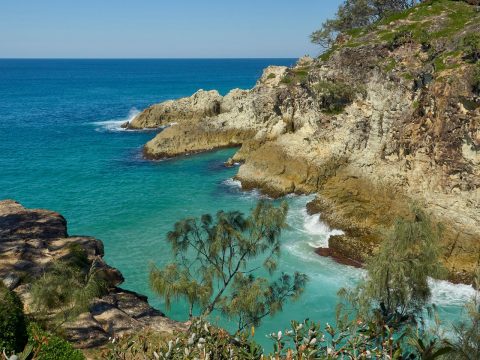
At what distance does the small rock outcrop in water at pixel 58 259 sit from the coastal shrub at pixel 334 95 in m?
25.8

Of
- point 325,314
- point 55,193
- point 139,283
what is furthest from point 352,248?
point 55,193

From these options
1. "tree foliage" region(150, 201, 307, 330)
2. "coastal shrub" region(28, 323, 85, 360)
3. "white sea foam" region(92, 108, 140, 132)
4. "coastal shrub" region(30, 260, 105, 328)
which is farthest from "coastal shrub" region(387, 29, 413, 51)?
"white sea foam" region(92, 108, 140, 132)

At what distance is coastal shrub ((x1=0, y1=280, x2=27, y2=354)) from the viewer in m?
13.3

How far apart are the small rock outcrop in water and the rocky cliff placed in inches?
587

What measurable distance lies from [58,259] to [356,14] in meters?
55.0

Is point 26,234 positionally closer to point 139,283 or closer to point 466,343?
point 139,283

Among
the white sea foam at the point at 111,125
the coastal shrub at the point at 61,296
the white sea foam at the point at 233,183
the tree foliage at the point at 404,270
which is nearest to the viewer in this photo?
the coastal shrub at the point at 61,296

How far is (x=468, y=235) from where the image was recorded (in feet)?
86.7

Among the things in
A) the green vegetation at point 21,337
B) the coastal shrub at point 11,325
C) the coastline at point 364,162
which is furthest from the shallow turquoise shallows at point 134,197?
the coastal shrub at point 11,325

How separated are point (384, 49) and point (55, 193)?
3385 cm

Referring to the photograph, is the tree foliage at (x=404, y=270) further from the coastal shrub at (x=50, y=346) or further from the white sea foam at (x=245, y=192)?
the white sea foam at (x=245, y=192)

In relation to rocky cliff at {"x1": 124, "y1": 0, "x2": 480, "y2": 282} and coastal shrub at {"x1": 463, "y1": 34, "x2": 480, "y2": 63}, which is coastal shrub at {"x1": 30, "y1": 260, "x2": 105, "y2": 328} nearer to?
rocky cliff at {"x1": 124, "y1": 0, "x2": 480, "y2": 282}

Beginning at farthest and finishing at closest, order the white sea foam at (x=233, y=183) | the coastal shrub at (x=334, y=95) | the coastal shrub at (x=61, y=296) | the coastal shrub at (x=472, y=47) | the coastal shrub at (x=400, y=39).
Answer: the white sea foam at (x=233, y=183) < the coastal shrub at (x=334, y=95) < the coastal shrub at (x=400, y=39) < the coastal shrub at (x=472, y=47) < the coastal shrub at (x=61, y=296)

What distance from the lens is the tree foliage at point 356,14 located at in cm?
5844
